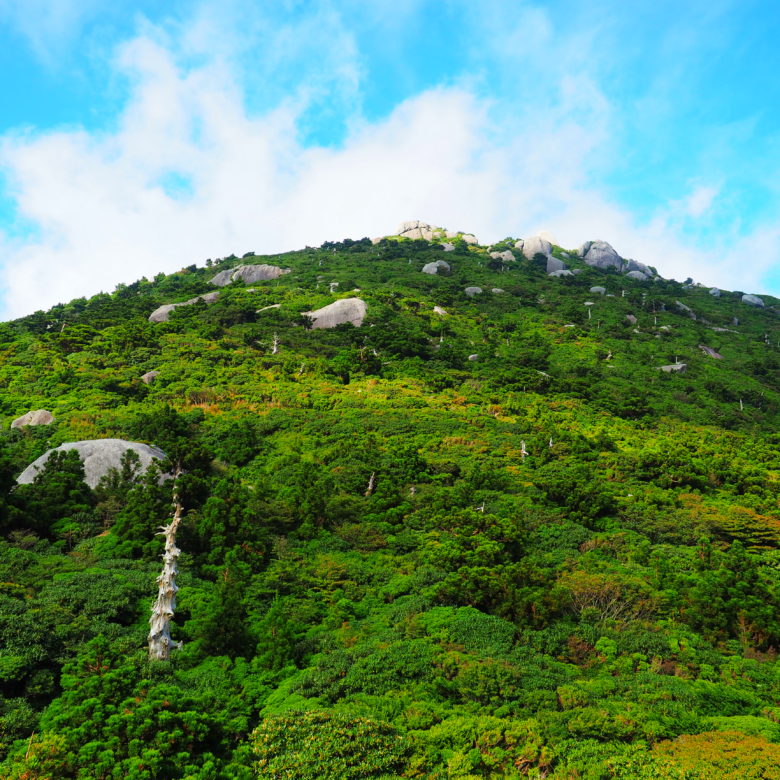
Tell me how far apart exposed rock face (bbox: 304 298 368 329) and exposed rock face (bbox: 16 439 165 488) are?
4627 centimetres

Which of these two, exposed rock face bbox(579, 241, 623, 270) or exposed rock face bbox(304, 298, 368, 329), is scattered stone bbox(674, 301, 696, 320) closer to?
exposed rock face bbox(579, 241, 623, 270)

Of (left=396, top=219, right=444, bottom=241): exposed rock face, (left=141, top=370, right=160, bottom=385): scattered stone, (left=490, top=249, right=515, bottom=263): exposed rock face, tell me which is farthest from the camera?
(left=396, top=219, right=444, bottom=241): exposed rock face

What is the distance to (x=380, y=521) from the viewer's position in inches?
1126

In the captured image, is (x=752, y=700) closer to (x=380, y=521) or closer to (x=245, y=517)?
(x=380, y=521)

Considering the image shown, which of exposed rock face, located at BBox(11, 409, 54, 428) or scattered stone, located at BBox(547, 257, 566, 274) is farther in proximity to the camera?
scattered stone, located at BBox(547, 257, 566, 274)

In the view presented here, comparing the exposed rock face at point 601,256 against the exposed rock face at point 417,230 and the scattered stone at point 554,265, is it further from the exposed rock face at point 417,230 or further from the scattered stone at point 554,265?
the exposed rock face at point 417,230

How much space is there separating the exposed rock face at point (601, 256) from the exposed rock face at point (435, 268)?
56285 mm

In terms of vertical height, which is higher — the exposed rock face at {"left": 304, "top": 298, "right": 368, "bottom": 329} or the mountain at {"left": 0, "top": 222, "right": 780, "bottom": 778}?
the exposed rock face at {"left": 304, "top": 298, "right": 368, "bottom": 329}

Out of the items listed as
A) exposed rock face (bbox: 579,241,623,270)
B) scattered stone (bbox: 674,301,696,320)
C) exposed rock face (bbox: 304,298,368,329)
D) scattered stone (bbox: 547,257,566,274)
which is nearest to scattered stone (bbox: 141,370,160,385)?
exposed rock face (bbox: 304,298,368,329)

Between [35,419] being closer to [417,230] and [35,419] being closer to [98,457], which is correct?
[98,457]

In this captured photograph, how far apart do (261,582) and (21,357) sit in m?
50.5

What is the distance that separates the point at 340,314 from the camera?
77125 millimetres


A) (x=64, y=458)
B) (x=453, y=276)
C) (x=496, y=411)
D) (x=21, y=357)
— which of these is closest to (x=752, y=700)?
(x=64, y=458)

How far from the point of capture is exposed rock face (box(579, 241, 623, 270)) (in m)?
147
